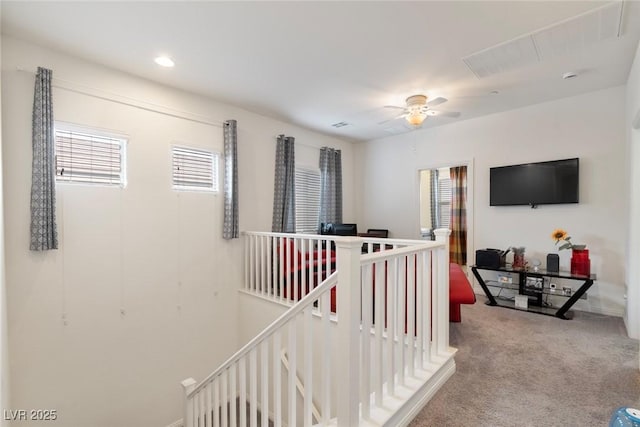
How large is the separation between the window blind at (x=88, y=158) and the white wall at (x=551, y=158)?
165 inches

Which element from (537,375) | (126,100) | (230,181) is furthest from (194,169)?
(537,375)

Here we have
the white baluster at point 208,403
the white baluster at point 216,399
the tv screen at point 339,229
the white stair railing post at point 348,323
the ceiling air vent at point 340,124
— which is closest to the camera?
the white stair railing post at point 348,323

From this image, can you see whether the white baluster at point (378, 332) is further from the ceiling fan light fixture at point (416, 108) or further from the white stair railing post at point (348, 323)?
the ceiling fan light fixture at point (416, 108)

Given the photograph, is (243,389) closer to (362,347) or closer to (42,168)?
(362,347)

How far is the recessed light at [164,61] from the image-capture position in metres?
2.72

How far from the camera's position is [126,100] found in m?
3.03

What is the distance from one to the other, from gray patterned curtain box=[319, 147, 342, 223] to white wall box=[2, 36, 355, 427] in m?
1.58

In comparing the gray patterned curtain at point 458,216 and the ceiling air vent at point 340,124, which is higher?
the ceiling air vent at point 340,124

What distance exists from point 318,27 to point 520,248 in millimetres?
3706

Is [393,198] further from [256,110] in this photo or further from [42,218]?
[42,218]

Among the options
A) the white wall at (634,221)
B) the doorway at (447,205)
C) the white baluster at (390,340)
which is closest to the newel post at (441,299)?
the white baluster at (390,340)

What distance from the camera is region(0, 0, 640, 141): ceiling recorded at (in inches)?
82.7

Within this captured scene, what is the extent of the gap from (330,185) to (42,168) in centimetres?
374

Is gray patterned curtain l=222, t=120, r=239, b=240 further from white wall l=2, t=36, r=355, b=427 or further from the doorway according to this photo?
the doorway
